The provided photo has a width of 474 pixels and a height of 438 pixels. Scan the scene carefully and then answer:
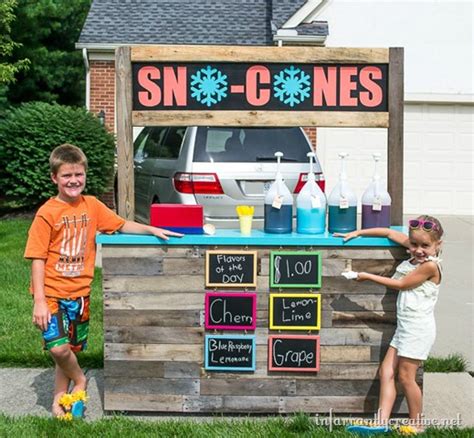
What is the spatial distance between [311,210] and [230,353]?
948 mm

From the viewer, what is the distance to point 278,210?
15.6 feet

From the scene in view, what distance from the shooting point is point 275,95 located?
4.86 meters

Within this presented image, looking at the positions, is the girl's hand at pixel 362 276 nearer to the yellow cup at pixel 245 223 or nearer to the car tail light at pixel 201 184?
the yellow cup at pixel 245 223

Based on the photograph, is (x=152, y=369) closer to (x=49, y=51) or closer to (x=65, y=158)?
(x=65, y=158)

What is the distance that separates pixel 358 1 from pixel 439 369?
11.5 metres

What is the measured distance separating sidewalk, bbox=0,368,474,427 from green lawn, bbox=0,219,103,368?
0.15m

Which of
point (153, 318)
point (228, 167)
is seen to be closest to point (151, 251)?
point (153, 318)

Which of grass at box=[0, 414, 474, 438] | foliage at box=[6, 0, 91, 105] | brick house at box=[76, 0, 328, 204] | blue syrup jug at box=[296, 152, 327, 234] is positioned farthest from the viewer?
foliage at box=[6, 0, 91, 105]

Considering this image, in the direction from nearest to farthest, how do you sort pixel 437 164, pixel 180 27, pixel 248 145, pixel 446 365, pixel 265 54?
pixel 265 54 → pixel 446 365 → pixel 248 145 → pixel 437 164 → pixel 180 27

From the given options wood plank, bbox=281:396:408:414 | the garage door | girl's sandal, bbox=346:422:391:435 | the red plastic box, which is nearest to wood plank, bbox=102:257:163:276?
the red plastic box

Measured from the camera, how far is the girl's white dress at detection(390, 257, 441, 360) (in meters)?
4.42

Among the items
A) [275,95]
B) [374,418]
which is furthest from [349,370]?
[275,95]

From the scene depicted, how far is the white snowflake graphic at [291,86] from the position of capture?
485cm

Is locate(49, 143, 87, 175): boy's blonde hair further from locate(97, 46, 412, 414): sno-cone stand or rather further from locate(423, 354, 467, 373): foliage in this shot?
locate(423, 354, 467, 373): foliage
